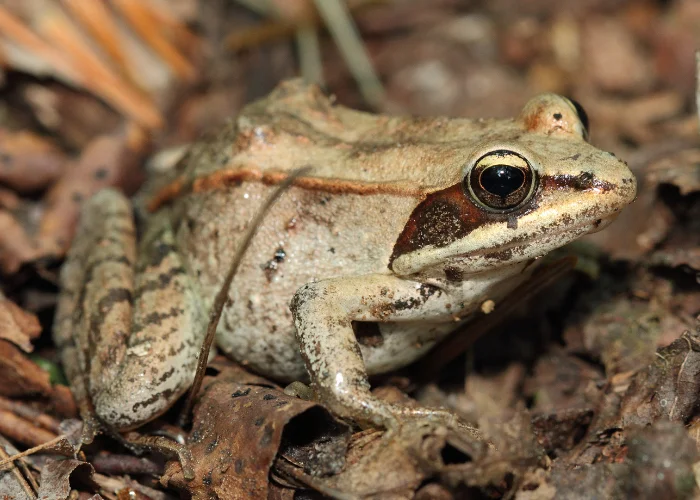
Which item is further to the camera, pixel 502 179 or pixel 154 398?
pixel 154 398

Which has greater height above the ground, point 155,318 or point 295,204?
point 295,204

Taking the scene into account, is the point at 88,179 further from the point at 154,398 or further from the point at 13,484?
the point at 13,484

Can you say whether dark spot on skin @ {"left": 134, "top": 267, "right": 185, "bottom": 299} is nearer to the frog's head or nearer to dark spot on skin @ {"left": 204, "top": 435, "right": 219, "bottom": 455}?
dark spot on skin @ {"left": 204, "top": 435, "right": 219, "bottom": 455}

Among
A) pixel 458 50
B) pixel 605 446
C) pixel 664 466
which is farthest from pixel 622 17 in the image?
pixel 664 466

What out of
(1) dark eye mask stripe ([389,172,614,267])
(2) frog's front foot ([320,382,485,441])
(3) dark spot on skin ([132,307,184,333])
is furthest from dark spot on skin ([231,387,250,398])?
(1) dark eye mask stripe ([389,172,614,267])

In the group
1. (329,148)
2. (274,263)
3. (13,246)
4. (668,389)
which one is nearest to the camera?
(668,389)

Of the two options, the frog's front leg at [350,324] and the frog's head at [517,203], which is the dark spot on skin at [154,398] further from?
the frog's head at [517,203]

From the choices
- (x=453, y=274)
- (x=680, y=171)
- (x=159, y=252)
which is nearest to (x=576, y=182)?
(x=453, y=274)

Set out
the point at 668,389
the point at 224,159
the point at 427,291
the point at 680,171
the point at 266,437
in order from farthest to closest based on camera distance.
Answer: the point at 680,171 < the point at 224,159 < the point at 427,291 < the point at 668,389 < the point at 266,437
